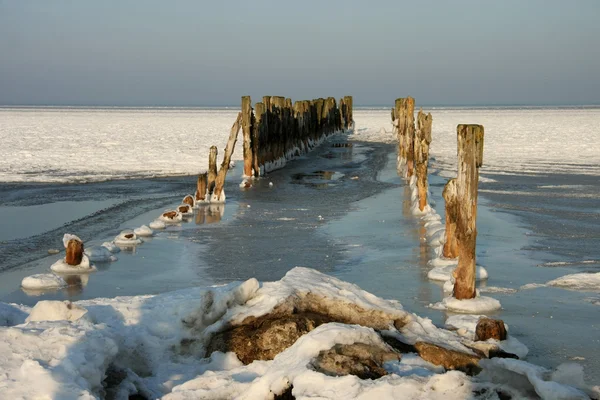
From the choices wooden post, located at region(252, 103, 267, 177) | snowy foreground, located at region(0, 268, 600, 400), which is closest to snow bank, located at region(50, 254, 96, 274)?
snowy foreground, located at region(0, 268, 600, 400)

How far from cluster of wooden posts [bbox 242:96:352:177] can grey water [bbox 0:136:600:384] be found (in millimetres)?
1232

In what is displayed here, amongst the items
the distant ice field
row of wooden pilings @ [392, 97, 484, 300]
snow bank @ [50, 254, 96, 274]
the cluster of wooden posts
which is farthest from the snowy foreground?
the distant ice field

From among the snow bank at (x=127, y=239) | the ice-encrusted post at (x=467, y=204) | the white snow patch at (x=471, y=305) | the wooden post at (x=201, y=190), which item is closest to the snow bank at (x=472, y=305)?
the white snow patch at (x=471, y=305)

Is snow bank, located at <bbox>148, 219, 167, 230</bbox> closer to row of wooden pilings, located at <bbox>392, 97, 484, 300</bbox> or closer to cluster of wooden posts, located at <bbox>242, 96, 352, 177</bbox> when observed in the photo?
row of wooden pilings, located at <bbox>392, 97, 484, 300</bbox>

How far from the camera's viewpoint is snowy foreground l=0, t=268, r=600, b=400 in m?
4.48

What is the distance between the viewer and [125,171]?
67.6ft

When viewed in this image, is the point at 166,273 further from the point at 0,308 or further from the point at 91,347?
the point at 91,347

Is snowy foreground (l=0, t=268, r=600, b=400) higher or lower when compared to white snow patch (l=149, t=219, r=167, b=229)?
higher

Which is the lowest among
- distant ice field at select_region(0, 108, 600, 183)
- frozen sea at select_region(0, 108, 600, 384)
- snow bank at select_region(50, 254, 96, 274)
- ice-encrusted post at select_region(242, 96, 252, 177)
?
distant ice field at select_region(0, 108, 600, 183)

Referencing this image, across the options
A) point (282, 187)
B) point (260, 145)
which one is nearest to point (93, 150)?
point (260, 145)

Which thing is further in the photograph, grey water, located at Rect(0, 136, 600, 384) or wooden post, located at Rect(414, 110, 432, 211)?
wooden post, located at Rect(414, 110, 432, 211)

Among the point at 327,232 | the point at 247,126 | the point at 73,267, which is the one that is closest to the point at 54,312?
the point at 73,267

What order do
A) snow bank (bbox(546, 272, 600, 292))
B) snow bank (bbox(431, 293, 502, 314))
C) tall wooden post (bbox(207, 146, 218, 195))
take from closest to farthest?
snow bank (bbox(431, 293, 502, 314)) → snow bank (bbox(546, 272, 600, 292)) → tall wooden post (bbox(207, 146, 218, 195))

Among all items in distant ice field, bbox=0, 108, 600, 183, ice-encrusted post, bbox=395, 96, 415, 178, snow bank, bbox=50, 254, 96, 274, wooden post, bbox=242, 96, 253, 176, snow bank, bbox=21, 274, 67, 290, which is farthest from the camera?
distant ice field, bbox=0, 108, 600, 183
